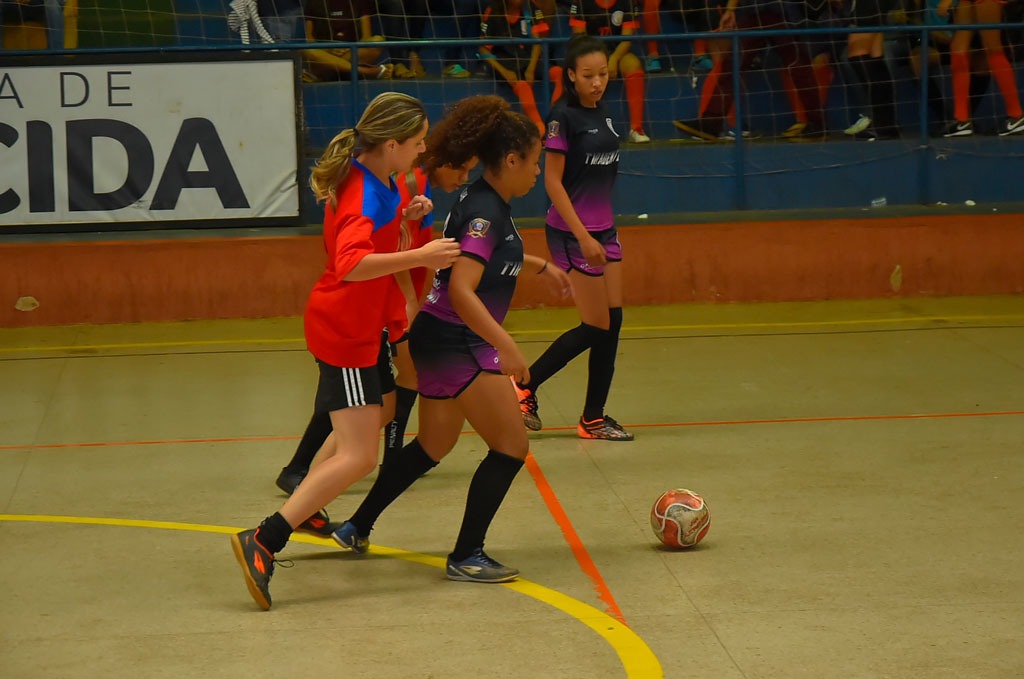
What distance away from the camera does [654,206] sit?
11.7 m

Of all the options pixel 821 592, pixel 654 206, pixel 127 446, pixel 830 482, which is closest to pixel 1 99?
pixel 127 446

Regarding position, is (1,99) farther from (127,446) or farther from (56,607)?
(56,607)

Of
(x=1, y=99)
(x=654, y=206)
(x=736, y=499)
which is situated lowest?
(x=736, y=499)

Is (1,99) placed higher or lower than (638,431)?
higher

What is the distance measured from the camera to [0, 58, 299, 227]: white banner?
34.7ft

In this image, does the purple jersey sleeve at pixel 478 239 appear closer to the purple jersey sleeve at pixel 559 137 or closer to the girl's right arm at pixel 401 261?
the girl's right arm at pixel 401 261

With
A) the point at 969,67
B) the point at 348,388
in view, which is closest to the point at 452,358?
the point at 348,388

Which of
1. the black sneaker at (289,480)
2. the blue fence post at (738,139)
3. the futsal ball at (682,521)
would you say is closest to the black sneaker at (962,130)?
the blue fence post at (738,139)

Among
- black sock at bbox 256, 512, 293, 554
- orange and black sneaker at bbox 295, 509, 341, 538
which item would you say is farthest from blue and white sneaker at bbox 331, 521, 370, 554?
black sock at bbox 256, 512, 293, 554

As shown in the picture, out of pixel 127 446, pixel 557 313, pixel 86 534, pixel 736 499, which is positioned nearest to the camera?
Answer: pixel 86 534

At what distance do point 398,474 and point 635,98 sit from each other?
7.20 meters

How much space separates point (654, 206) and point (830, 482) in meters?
5.58

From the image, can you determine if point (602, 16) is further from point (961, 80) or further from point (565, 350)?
point (565, 350)

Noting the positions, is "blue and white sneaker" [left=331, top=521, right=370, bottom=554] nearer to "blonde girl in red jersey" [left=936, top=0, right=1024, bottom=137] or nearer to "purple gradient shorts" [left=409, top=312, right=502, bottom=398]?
"purple gradient shorts" [left=409, top=312, right=502, bottom=398]
